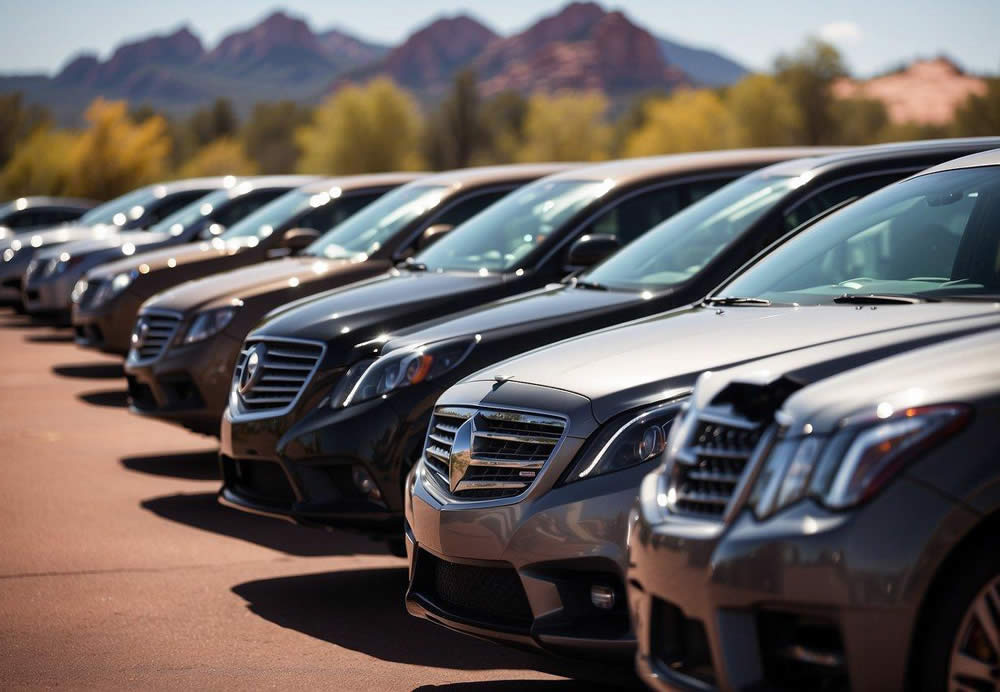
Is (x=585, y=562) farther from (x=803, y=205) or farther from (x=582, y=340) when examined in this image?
(x=803, y=205)

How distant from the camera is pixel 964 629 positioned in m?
3.15

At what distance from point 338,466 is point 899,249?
2.64 metres

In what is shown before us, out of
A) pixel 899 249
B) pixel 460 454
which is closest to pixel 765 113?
pixel 899 249

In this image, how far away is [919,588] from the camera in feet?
10.2

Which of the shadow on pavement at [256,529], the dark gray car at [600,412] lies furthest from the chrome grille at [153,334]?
the dark gray car at [600,412]

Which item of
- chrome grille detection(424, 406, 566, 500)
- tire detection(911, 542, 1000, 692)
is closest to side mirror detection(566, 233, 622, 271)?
chrome grille detection(424, 406, 566, 500)

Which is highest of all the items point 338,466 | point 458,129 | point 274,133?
point 274,133

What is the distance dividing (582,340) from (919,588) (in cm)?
217

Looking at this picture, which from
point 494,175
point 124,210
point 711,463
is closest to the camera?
point 711,463

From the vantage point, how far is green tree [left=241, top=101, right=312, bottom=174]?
391 ft

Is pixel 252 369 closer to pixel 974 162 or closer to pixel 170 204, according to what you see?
pixel 974 162

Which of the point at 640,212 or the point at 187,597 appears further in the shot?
the point at 640,212

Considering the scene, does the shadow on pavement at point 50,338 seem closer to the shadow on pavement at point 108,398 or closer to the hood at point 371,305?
the shadow on pavement at point 108,398

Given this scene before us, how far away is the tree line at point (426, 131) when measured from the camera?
180 ft
